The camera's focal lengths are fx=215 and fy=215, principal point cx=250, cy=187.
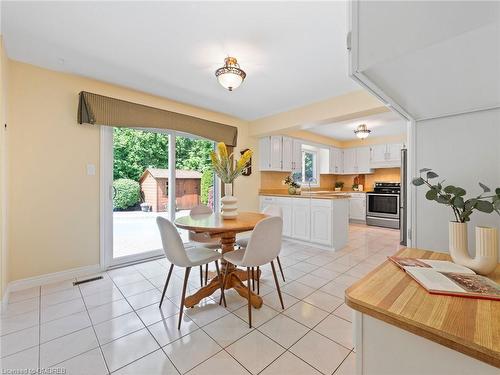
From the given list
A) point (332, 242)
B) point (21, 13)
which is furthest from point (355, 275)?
point (21, 13)

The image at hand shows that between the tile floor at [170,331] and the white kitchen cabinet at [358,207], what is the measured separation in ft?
12.2

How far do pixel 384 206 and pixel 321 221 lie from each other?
265 centimetres

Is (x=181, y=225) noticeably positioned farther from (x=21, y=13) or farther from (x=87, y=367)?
(x=21, y=13)

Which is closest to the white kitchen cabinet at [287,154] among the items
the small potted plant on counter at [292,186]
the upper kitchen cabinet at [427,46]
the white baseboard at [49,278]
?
the small potted plant on counter at [292,186]

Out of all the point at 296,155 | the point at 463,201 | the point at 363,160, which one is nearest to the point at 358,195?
the point at 363,160

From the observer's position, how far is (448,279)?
75 cm

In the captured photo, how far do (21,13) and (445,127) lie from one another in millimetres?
2976

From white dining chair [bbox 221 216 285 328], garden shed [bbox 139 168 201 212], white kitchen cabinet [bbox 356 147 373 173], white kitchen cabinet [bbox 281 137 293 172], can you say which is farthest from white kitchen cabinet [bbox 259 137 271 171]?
white kitchen cabinet [bbox 356 147 373 173]

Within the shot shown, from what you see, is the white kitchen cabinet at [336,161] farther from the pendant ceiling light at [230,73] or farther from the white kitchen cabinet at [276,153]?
the pendant ceiling light at [230,73]

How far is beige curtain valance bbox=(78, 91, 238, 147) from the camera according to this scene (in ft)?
8.29

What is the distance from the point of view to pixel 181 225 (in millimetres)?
1916

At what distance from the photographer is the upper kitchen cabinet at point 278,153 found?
4469 millimetres

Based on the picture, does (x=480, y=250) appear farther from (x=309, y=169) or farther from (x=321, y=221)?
(x=309, y=169)

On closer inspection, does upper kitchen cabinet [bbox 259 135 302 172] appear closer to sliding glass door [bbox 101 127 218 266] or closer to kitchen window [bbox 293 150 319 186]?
kitchen window [bbox 293 150 319 186]
